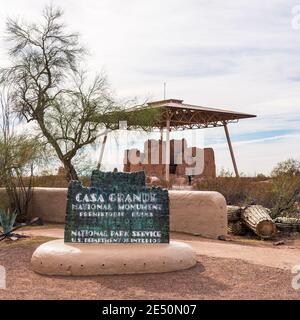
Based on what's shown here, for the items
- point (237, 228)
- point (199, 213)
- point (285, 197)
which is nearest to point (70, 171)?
point (237, 228)

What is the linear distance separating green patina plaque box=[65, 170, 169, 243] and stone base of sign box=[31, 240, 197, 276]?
0.42 metres

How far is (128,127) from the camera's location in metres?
24.4

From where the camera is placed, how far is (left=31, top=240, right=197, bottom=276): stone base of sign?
29.4ft

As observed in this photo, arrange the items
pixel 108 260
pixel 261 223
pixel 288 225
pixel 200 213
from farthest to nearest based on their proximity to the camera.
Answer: pixel 288 225 < pixel 261 223 < pixel 200 213 < pixel 108 260

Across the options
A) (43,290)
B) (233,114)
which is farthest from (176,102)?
(43,290)

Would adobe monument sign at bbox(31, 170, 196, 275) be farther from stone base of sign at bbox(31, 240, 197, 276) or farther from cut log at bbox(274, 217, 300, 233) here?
cut log at bbox(274, 217, 300, 233)

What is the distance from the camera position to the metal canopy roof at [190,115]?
99.4ft

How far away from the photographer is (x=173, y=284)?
8406 millimetres

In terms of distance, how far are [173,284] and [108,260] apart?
1.24 m

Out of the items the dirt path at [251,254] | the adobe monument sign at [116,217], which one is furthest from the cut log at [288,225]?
the adobe monument sign at [116,217]

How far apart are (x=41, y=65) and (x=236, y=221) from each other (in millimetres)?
10819

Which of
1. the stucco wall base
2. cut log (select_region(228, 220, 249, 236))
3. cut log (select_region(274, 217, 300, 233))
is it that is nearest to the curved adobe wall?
the stucco wall base

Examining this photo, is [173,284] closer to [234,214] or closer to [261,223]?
[261,223]
